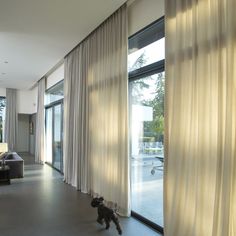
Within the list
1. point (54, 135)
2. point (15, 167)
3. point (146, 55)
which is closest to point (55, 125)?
point (54, 135)

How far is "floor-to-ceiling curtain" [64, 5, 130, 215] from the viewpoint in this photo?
14.8ft

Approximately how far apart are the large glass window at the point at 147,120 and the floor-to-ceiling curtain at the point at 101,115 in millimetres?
217

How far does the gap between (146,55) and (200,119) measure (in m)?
1.86

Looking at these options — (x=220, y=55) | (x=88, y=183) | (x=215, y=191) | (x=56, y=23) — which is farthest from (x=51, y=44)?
(x=215, y=191)

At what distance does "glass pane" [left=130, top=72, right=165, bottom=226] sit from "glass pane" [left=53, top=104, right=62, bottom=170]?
16.7 feet

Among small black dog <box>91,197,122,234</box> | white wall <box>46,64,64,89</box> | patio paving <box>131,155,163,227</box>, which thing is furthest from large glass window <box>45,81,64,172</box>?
small black dog <box>91,197,122,234</box>

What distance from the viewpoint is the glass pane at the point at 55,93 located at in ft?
29.7

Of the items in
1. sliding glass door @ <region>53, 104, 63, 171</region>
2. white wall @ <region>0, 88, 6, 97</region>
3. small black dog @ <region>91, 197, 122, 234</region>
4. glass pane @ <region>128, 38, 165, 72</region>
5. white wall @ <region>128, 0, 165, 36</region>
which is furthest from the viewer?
white wall @ <region>0, 88, 6, 97</region>

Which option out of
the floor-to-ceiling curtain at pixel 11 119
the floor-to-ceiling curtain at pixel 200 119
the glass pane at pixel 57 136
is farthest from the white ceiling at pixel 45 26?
the floor-to-ceiling curtain at pixel 11 119

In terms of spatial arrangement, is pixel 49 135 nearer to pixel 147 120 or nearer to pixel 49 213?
pixel 49 213

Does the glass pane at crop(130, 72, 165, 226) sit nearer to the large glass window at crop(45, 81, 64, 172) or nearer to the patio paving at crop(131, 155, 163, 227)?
the patio paving at crop(131, 155, 163, 227)

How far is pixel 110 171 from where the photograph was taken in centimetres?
484

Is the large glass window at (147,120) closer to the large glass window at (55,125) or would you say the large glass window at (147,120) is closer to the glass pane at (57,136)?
the large glass window at (55,125)

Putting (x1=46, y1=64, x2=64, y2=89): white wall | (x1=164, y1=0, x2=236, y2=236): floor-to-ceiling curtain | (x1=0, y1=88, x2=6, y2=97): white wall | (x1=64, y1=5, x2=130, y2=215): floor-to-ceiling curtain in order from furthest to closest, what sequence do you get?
(x1=0, y1=88, x2=6, y2=97): white wall
(x1=46, y1=64, x2=64, y2=89): white wall
(x1=64, y1=5, x2=130, y2=215): floor-to-ceiling curtain
(x1=164, y1=0, x2=236, y2=236): floor-to-ceiling curtain
